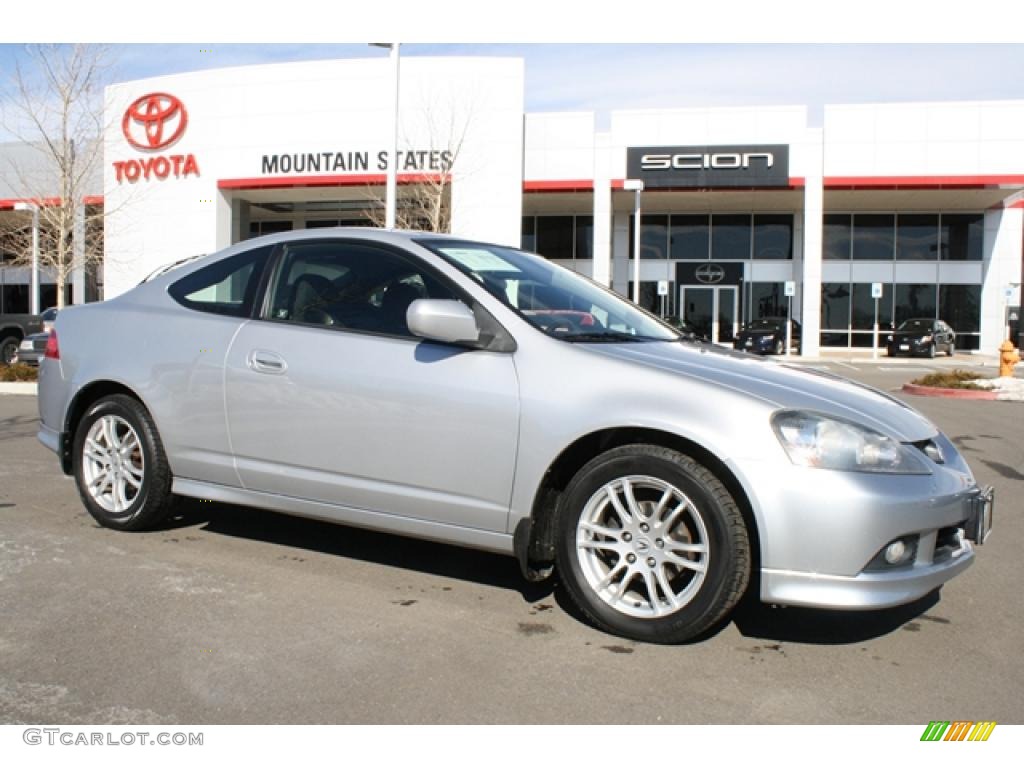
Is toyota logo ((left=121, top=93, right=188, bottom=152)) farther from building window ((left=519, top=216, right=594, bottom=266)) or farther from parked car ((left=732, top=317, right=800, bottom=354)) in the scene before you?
parked car ((left=732, top=317, right=800, bottom=354))

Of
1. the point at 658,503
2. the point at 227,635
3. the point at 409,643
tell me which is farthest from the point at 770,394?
the point at 227,635

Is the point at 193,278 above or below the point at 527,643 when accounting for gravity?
above

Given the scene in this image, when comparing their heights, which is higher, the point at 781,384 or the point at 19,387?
the point at 781,384

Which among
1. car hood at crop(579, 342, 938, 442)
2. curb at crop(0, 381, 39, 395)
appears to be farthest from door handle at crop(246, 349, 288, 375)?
curb at crop(0, 381, 39, 395)

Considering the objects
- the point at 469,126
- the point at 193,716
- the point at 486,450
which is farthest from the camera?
the point at 469,126

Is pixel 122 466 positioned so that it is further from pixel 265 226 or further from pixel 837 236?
pixel 265 226

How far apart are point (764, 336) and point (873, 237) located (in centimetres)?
760

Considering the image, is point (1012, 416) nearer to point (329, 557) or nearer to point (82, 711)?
point (329, 557)

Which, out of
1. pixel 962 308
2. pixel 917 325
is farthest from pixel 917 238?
pixel 917 325

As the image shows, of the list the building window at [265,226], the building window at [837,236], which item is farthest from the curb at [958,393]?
the building window at [265,226]

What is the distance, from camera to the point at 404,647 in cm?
358

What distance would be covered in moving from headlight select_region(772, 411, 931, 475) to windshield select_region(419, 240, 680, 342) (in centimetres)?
102

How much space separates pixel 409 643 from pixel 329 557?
1.34 meters

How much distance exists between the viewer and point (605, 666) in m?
3.43
